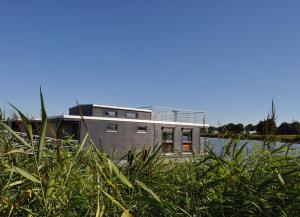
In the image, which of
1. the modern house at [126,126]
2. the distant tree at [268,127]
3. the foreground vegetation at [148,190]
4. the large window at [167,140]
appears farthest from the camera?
the modern house at [126,126]

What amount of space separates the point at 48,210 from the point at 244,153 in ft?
4.55

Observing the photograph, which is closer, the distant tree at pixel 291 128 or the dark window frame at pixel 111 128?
the distant tree at pixel 291 128

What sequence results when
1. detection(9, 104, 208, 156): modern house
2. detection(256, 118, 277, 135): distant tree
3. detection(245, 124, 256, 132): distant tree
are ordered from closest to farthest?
1. detection(256, 118, 277, 135): distant tree
2. detection(245, 124, 256, 132): distant tree
3. detection(9, 104, 208, 156): modern house

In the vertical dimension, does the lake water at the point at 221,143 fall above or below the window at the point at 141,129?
below

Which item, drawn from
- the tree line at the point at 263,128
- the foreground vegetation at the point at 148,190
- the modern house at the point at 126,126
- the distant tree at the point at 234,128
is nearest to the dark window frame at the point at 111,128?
the modern house at the point at 126,126

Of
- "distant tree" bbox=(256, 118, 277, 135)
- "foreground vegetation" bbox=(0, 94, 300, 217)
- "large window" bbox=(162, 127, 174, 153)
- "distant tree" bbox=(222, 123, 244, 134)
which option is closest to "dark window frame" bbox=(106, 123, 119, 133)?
"distant tree" bbox=(222, 123, 244, 134)

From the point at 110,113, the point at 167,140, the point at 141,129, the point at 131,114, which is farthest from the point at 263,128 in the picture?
the point at 131,114

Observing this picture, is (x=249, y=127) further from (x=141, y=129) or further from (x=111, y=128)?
(x=141, y=129)

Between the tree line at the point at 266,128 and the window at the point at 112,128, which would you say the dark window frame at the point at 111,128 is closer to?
the window at the point at 112,128

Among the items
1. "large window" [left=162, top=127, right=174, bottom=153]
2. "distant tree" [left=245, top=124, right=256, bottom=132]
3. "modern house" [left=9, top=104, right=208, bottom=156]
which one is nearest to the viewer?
"large window" [left=162, top=127, right=174, bottom=153]

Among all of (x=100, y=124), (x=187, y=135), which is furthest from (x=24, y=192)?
(x=187, y=135)

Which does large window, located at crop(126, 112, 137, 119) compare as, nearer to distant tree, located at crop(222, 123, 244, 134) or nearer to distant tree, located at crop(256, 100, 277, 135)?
distant tree, located at crop(222, 123, 244, 134)

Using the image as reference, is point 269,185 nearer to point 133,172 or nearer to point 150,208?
point 150,208

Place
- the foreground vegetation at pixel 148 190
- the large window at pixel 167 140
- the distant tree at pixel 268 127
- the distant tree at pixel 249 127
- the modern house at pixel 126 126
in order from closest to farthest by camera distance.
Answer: the foreground vegetation at pixel 148 190
the distant tree at pixel 268 127
the large window at pixel 167 140
the distant tree at pixel 249 127
the modern house at pixel 126 126
